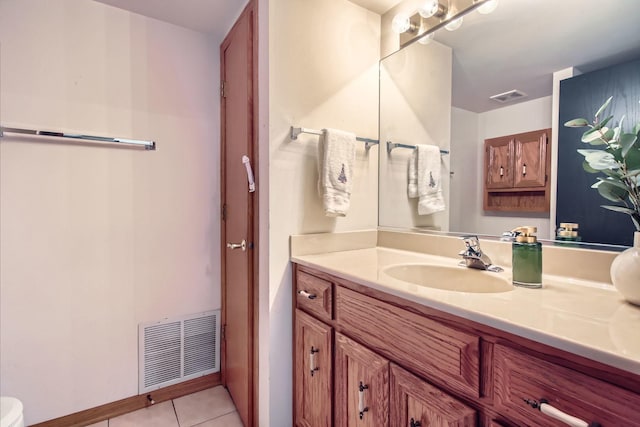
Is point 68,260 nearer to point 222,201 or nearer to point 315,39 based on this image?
point 222,201

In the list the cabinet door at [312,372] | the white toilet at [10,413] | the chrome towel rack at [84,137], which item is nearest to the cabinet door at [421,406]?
the cabinet door at [312,372]

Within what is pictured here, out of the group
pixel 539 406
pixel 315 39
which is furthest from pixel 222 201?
pixel 539 406

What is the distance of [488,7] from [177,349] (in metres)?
2.28

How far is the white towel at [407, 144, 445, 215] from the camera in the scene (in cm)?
139

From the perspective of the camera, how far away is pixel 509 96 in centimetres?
112

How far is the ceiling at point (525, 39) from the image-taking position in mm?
883

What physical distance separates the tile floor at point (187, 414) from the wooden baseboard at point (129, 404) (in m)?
0.02

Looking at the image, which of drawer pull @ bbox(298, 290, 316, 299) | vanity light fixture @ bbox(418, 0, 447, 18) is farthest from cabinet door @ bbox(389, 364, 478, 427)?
vanity light fixture @ bbox(418, 0, 447, 18)

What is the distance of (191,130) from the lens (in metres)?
1.79

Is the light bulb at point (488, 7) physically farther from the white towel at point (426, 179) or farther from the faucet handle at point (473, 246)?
the faucet handle at point (473, 246)

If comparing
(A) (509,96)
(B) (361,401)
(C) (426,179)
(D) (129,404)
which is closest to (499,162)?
(A) (509,96)

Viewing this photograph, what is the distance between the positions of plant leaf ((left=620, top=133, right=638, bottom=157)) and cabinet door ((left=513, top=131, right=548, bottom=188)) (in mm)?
328

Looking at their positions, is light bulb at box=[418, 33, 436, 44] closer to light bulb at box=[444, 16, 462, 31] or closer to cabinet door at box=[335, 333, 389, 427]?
light bulb at box=[444, 16, 462, 31]

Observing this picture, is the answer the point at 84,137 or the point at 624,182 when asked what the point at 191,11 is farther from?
the point at 624,182
